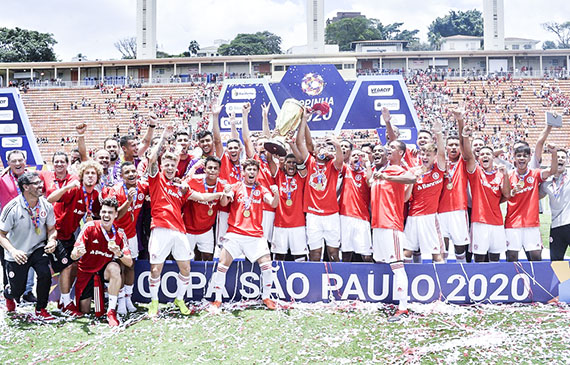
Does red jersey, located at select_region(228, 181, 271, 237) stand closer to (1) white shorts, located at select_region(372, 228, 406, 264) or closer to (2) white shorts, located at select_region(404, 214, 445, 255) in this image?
(1) white shorts, located at select_region(372, 228, 406, 264)

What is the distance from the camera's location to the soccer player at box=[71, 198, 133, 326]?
5441 mm

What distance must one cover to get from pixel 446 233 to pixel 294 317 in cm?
246

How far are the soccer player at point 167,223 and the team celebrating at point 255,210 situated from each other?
14 millimetres

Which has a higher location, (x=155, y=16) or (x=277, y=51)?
(x=277, y=51)

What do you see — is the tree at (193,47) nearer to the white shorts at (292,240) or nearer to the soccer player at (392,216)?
the white shorts at (292,240)

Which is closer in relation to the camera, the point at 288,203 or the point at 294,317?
the point at 294,317

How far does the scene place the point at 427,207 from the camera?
20.4 ft

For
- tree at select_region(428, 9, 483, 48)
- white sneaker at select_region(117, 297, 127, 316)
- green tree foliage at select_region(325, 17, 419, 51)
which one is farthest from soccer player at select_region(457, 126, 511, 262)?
tree at select_region(428, 9, 483, 48)

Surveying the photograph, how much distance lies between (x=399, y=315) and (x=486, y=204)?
2.02m

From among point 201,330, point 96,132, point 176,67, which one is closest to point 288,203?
point 201,330

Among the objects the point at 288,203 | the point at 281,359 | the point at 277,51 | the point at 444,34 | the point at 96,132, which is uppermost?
the point at 444,34

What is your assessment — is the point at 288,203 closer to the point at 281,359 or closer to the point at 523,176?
the point at 281,359

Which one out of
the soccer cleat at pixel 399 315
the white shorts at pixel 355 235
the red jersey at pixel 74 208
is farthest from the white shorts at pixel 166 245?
the soccer cleat at pixel 399 315

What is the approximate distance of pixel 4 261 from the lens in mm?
5914
